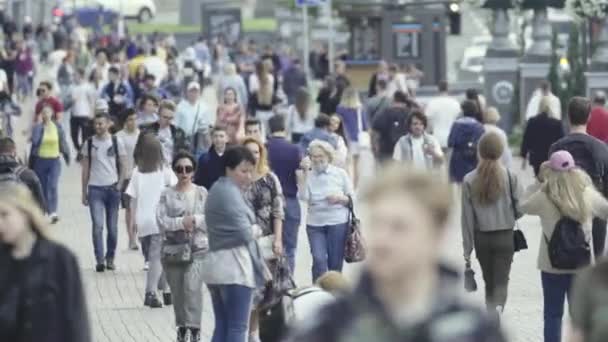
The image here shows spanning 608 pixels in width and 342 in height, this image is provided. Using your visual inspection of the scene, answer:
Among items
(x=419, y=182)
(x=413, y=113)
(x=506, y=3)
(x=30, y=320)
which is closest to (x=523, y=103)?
(x=506, y=3)

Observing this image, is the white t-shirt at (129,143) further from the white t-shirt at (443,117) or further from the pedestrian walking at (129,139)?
the white t-shirt at (443,117)

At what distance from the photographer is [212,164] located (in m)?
15.9

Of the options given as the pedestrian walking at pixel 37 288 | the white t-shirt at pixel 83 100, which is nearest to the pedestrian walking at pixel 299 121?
the white t-shirt at pixel 83 100

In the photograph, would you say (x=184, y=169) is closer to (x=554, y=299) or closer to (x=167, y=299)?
(x=167, y=299)

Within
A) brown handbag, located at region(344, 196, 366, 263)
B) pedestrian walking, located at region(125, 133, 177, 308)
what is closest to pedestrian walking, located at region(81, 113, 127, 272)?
pedestrian walking, located at region(125, 133, 177, 308)

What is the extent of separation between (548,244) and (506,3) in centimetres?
2492

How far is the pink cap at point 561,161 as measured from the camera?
12.1 metres

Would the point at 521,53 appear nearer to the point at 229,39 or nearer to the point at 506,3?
the point at 506,3

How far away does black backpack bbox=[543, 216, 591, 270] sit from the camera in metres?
12.2

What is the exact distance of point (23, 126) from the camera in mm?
42656

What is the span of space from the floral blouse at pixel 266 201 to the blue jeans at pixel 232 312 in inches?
71.3

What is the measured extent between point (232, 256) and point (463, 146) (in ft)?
35.2

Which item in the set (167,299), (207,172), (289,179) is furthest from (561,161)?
(167,299)

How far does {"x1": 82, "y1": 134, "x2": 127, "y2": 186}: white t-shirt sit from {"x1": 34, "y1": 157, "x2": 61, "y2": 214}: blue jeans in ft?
8.98
